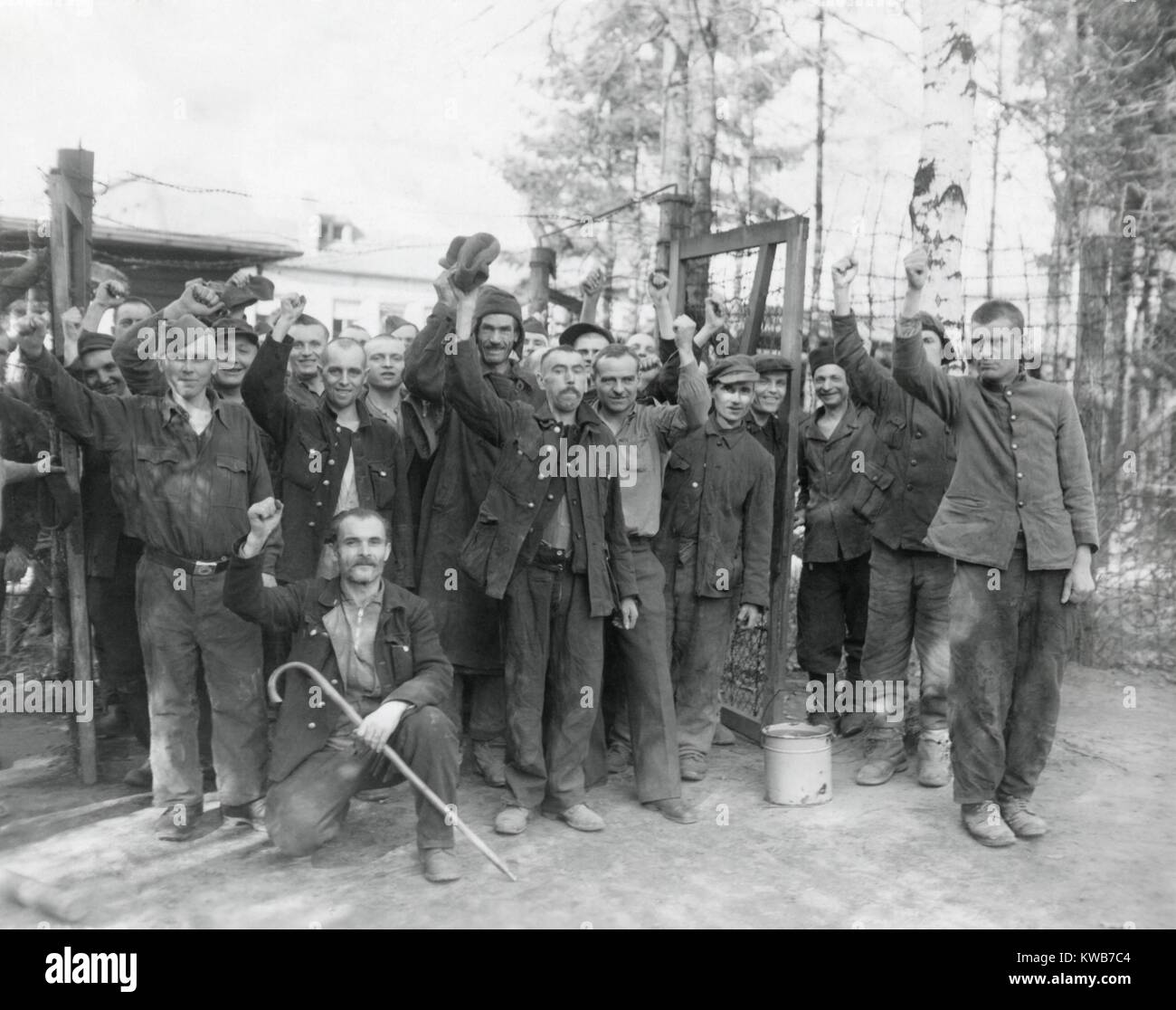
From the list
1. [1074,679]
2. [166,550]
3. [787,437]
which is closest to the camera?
[166,550]

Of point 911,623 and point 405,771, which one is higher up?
point 911,623

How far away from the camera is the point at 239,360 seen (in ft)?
19.2

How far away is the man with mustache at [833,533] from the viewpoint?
6.35 metres

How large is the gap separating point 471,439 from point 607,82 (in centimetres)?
938

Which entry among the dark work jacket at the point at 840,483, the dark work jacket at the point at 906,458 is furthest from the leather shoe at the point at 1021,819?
the dark work jacket at the point at 840,483

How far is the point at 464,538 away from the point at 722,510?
1321 mm

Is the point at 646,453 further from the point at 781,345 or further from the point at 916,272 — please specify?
the point at 916,272

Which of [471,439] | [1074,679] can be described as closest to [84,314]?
[471,439]

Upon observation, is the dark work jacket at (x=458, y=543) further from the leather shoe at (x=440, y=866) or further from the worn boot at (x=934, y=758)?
the worn boot at (x=934, y=758)

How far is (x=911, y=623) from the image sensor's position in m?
5.97

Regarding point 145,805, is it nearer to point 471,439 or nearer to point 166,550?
point 166,550

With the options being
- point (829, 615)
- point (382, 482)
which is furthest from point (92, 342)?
point (829, 615)

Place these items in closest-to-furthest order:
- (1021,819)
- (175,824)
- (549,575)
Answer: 1. (175,824)
2. (1021,819)
3. (549,575)

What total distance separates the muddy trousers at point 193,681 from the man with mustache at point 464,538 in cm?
94
